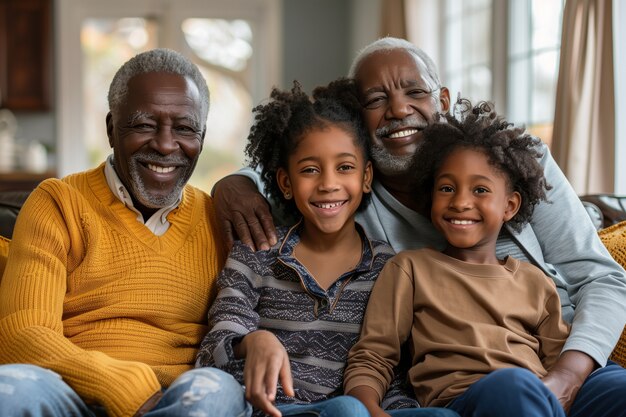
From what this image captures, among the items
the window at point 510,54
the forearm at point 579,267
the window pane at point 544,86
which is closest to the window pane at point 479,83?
the window at point 510,54

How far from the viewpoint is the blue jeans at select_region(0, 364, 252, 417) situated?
134 centimetres

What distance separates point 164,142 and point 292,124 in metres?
0.31

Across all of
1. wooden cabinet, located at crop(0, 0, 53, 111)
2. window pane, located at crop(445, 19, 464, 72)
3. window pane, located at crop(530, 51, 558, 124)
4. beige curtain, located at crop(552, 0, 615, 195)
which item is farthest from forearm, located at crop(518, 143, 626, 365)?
wooden cabinet, located at crop(0, 0, 53, 111)

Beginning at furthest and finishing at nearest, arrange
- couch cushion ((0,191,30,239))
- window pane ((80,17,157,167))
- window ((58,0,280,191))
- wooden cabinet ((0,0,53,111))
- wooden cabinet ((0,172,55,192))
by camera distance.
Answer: window pane ((80,17,157,167))
window ((58,0,280,191))
wooden cabinet ((0,0,53,111))
wooden cabinet ((0,172,55,192))
couch cushion ((0,191,30,239))

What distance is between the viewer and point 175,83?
1.87 meters

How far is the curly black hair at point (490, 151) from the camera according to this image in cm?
183

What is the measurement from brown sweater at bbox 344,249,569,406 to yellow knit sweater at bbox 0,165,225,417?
42cm

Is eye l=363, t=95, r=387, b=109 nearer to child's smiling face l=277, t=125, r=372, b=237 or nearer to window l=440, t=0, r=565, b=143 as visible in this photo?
child's smiling face l=277, t=125, r=372, b=237

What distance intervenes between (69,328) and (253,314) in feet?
1.41

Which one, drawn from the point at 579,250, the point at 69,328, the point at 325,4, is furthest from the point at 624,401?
the point at 325,4

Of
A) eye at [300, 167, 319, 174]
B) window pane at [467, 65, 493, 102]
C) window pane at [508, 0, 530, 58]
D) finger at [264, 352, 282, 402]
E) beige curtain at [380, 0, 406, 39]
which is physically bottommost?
finger at [264, 352, 282, 402]

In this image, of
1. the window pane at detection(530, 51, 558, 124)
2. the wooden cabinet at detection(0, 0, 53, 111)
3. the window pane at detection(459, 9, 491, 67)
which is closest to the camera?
the window pane at detection(530, 51, 558, 124)

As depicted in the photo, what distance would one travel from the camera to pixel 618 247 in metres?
2.11

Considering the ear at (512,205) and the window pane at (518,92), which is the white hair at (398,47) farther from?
the window pane at (518,92)
